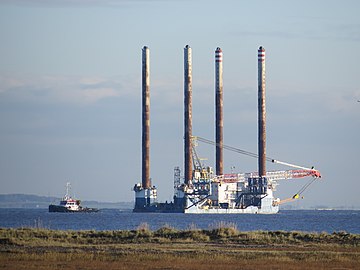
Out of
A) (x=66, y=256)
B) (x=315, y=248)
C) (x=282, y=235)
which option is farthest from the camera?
(x=282, y=235)

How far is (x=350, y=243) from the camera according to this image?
236ft

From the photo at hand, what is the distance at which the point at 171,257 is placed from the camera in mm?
57094

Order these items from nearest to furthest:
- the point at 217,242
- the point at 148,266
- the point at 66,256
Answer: the point at 148,266 → the point at 66,256 → the point at 217,242

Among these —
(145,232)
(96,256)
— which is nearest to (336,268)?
(96,256)

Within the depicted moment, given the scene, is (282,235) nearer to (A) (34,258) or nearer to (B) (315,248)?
(B) (315,248)

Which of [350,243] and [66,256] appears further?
[350,243]

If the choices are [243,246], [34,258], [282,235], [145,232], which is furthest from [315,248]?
[34,258]

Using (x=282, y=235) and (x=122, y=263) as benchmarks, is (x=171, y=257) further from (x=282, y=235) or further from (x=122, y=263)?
(x=282, y=235)

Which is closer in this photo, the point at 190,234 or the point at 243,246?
the point at 243,246

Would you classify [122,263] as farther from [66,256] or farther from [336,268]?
[336,268]

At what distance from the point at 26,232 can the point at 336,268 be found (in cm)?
2953

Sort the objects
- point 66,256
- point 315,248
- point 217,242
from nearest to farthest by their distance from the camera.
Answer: point 66,256 < point 315,248 < point 217,242

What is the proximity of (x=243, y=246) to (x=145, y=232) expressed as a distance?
427 inches

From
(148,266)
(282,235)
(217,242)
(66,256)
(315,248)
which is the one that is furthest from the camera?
(282,235)
